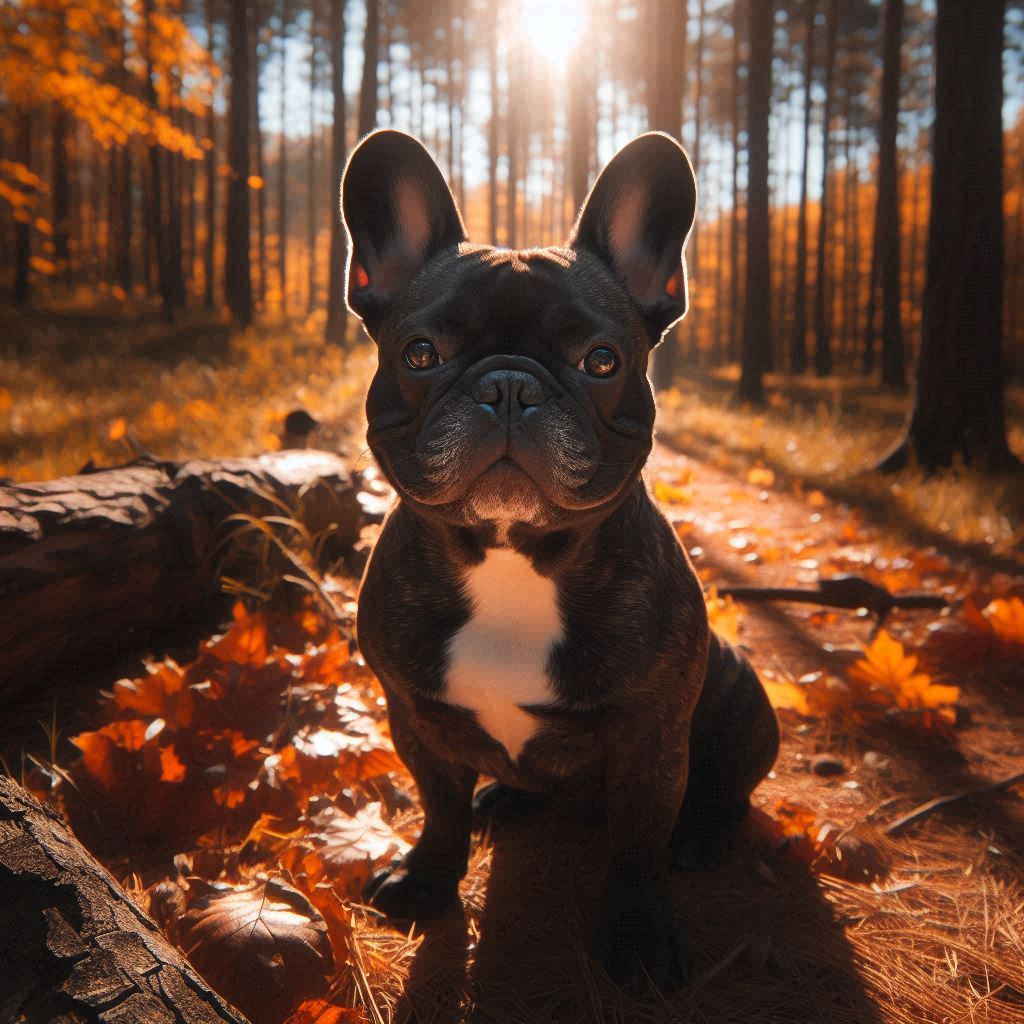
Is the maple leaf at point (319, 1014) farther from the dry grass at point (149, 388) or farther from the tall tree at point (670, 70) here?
the tall tree at point (670, 70)

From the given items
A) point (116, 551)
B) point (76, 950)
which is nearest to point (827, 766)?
point (76, 950)

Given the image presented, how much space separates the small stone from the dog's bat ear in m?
1.73

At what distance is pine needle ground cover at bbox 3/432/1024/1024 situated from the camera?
1828 millimetres

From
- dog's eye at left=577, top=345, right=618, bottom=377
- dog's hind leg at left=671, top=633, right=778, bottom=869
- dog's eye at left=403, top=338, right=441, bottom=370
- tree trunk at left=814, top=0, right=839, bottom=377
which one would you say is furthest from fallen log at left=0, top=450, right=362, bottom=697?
tree trunk at left=814, top=0, right=839, bottom=377

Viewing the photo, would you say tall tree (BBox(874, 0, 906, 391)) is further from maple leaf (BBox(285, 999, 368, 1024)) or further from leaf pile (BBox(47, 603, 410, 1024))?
maple leaf (BBox(285, 999, 368, 1024))

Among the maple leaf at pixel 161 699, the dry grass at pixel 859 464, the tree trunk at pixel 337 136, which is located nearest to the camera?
the maple leaf at pixel 161 699

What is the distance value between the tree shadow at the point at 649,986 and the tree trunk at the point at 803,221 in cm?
2405

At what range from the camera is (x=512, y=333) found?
1.88 metres

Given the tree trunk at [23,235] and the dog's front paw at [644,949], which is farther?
the tree trunk at [23,235]

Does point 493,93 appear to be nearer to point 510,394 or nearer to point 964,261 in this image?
point 964,261

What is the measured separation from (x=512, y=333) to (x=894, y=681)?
7.52 feet

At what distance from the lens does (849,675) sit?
11.0ft

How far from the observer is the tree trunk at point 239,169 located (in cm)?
1597

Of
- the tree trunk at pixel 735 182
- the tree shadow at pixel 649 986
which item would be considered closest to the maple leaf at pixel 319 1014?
the tree shadow at pixel 649 986
